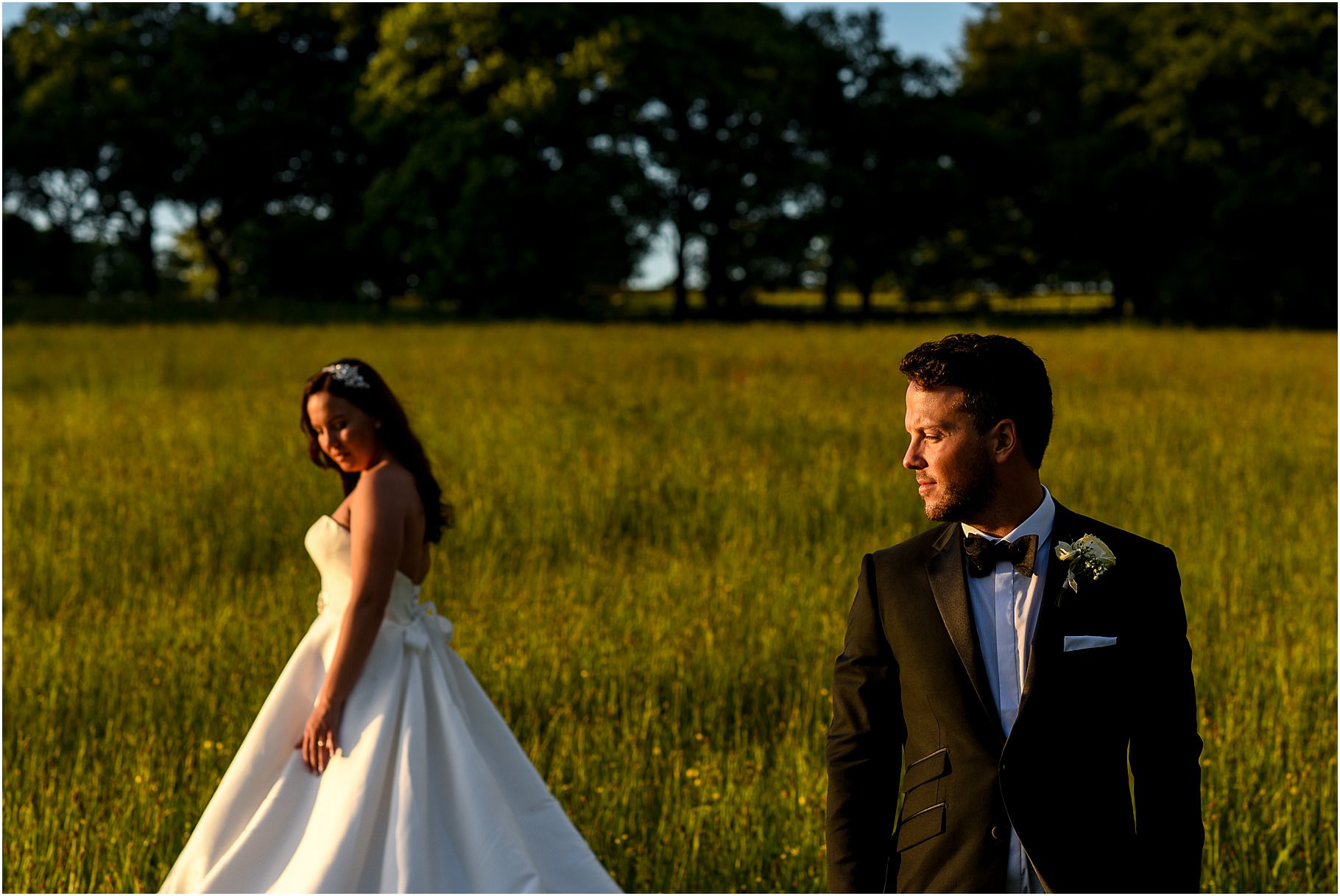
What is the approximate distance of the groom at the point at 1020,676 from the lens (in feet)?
6.84

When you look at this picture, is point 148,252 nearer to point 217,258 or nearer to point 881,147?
point 217,258

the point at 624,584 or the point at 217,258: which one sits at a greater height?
the point at 217,258

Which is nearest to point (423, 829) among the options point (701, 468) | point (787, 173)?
point (701, 468)

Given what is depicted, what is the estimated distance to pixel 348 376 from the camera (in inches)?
136

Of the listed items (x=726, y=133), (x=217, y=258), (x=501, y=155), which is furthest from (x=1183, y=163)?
(x=217, y=258)

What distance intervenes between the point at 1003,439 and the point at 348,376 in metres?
2.07

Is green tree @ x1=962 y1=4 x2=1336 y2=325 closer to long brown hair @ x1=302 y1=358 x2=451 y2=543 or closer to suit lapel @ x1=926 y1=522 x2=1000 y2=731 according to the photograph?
long brown hair @ x1=302 y1=358 x2=451 y2=543

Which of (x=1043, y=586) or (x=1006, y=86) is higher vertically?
(x=1006, y=86)

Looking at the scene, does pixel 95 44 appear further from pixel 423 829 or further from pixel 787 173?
pixel 423 829

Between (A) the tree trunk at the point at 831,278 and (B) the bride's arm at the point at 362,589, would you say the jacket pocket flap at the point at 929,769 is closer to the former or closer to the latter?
(B) the bride's arm at the point at 362,589

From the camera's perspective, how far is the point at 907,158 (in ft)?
155

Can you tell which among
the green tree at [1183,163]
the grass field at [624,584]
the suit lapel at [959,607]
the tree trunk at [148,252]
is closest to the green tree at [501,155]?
the tree trunk at [148,252]

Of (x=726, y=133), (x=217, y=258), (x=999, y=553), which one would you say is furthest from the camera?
(x=217, y=258)

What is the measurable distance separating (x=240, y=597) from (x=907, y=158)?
4372 centimetres
